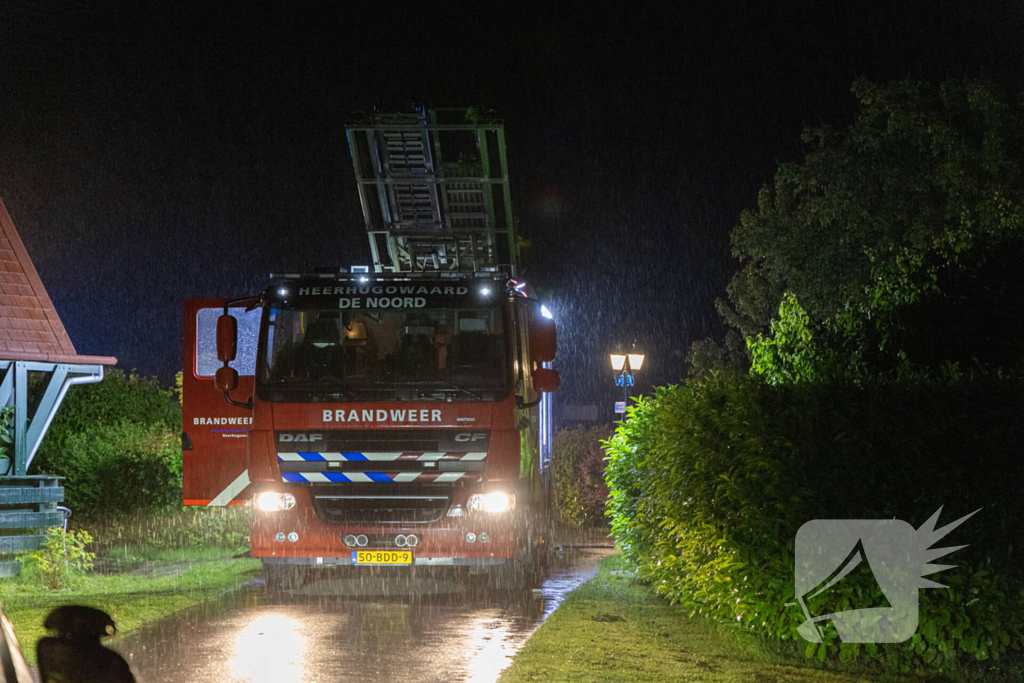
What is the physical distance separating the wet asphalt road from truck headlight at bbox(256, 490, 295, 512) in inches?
36.1

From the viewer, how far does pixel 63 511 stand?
486 inches

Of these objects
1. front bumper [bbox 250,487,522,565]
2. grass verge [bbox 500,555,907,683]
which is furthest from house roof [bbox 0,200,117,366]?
grass verge [bbox 500,555,907,683]

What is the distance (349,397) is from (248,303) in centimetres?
145

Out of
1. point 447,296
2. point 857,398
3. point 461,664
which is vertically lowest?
point 461,664

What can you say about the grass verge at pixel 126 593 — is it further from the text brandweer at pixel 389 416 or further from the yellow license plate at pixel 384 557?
the text brandweer at pixel 389 416

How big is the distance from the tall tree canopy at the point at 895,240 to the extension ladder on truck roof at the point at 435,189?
330cm

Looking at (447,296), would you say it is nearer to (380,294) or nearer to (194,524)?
(380,294)

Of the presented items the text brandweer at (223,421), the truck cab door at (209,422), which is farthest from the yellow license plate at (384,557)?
the text brandweer at (223,421)

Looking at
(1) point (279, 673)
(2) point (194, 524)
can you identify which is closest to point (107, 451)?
(2) point (194, 524)

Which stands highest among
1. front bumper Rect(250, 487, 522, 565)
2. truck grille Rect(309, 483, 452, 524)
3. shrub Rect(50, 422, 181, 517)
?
shrub Rect(50, 422, 181, 517)

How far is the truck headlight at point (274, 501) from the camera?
33.9ft

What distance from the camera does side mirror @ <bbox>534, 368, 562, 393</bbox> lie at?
10992mm

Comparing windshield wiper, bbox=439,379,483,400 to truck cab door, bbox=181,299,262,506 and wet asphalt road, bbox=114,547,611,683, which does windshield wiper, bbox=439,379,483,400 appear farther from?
truck cab door, bbox=181,299,262,506

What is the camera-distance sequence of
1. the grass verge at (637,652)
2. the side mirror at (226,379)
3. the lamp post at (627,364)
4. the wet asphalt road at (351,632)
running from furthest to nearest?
the lamp post at (627,364) → the side mirror at (226,379) → the wet asphalt road at (351,632) → the grass verge at (637,652)
